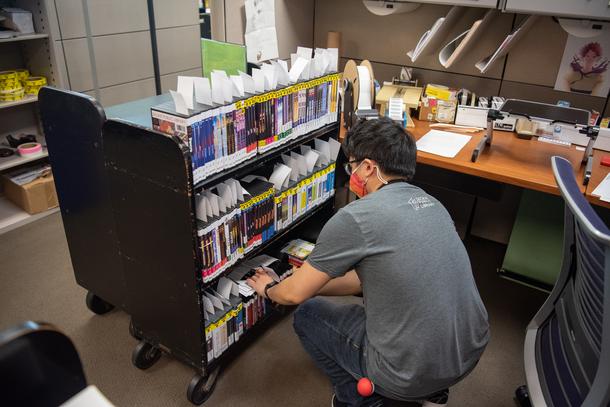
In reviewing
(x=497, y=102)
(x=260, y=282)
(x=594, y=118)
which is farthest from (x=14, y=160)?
(x=594, y=118)

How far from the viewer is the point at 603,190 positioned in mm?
1855

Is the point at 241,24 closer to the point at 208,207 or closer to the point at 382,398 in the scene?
the point at 208,207

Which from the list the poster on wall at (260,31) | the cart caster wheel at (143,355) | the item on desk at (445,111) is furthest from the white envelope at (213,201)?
Result: the item on desk at (445,111)

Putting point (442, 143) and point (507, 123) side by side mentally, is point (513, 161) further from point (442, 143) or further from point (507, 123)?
point (507, 123)

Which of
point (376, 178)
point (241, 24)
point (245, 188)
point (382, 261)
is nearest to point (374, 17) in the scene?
point (241, 24)

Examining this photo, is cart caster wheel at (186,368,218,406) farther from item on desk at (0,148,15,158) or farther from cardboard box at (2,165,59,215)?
item on desk at (0,148,15,158)

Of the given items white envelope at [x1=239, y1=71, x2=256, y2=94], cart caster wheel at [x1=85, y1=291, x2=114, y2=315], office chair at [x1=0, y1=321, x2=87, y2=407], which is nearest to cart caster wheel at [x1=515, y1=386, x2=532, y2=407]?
white envelope at [x1=239, y1=71, x2=256, y2=94]

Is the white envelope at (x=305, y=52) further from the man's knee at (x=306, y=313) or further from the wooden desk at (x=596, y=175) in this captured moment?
the wooden desk at (x=596, y=175)

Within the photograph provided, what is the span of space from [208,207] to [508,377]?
146 centimetres

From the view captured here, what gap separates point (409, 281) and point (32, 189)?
255cm

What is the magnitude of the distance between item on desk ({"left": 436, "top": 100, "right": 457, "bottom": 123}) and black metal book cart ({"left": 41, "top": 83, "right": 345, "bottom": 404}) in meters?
0.91


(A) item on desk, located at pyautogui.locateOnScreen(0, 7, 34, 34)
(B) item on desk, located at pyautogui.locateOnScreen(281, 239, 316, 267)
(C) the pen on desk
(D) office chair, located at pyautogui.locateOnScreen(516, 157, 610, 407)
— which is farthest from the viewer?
(A) item on desk, located at pyautogui.locateOnScreen(0, 7, 34, 34)

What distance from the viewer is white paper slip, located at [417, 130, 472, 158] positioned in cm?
218

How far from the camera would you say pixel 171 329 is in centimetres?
178
